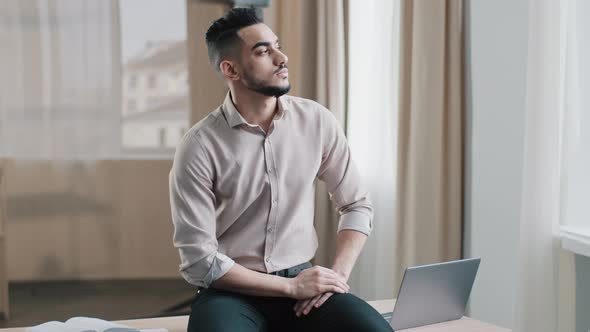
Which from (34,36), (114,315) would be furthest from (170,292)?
(34,36)

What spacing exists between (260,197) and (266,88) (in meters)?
0.25

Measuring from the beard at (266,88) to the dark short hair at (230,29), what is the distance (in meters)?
0.09

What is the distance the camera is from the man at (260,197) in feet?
5.66

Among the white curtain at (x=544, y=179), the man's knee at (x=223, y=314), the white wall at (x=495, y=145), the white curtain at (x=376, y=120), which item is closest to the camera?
the man's knee at (x=223, y=314)

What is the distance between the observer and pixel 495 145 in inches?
102

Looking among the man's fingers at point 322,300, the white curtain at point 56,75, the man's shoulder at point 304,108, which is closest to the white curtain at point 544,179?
the man's shoulder at point 304,108

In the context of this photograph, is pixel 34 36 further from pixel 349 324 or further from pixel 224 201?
pixel 349 324

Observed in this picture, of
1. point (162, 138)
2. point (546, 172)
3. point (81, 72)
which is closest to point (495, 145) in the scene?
point (546, 172)

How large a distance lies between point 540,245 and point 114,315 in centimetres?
211

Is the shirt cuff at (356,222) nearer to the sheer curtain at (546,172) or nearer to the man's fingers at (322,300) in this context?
the man's fingers at (322,300)

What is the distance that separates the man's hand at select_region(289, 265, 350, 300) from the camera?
171 cm

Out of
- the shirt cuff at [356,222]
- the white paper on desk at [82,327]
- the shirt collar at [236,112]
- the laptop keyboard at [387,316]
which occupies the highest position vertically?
the shirt collar at [236,112]

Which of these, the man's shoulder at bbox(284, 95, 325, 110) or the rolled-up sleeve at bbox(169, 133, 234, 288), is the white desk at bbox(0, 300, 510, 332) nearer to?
the rolled-up sleeve at bbox(169, 133, 234, 288)

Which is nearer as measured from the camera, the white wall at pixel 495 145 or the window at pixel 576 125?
the window at pixel 576 125
